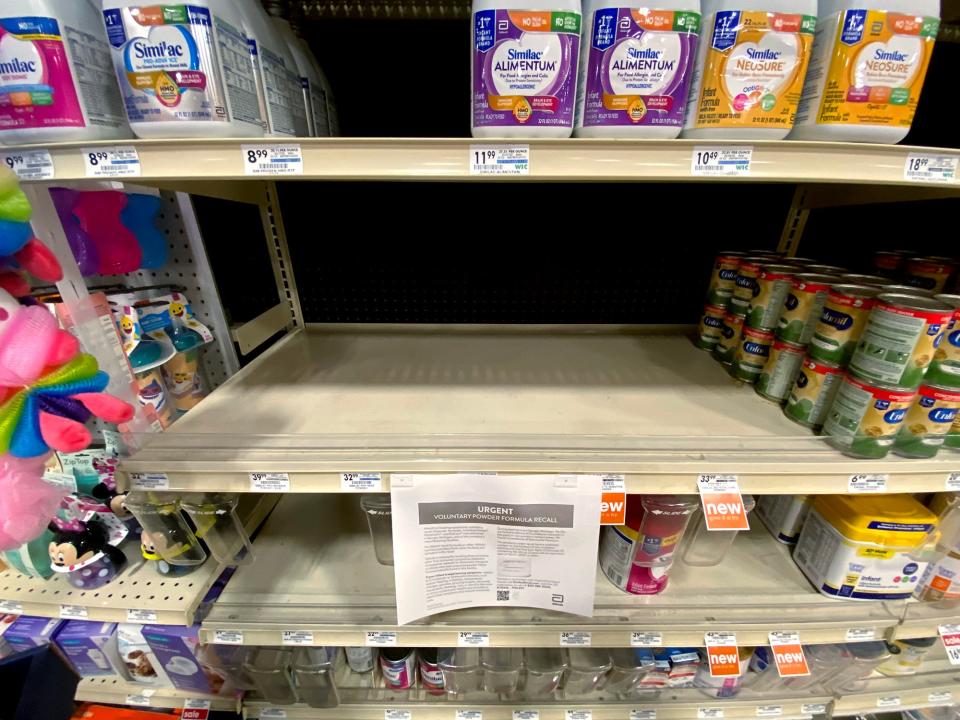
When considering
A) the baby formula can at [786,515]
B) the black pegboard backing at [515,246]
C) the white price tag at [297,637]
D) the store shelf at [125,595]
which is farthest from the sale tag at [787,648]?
the store shelf at [125,595]

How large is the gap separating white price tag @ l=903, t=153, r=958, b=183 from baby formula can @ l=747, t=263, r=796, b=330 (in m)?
0.27

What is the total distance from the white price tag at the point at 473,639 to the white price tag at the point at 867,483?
718 mm

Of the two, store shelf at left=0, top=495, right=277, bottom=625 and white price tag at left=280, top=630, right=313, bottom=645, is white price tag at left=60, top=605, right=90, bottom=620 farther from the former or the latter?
white price tag at left=280, top=630, right=313, bottom=645

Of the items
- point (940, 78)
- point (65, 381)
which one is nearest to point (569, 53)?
point (65, 381)

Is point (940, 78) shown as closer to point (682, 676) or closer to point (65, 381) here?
point (682, 676)

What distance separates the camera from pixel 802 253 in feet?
4.27

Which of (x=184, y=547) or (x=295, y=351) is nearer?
(x=184, y=547)

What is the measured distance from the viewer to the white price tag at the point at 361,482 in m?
0.72

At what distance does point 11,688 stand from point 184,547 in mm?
317

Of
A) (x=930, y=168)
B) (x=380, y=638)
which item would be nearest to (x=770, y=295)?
(x=930, y=168)

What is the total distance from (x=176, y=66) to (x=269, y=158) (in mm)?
154

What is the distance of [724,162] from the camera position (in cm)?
59

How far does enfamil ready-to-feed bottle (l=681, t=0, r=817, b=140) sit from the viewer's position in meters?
0.59

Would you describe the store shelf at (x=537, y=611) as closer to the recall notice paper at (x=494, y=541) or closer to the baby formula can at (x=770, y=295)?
the recall notice paper at (x=494, y=541)
